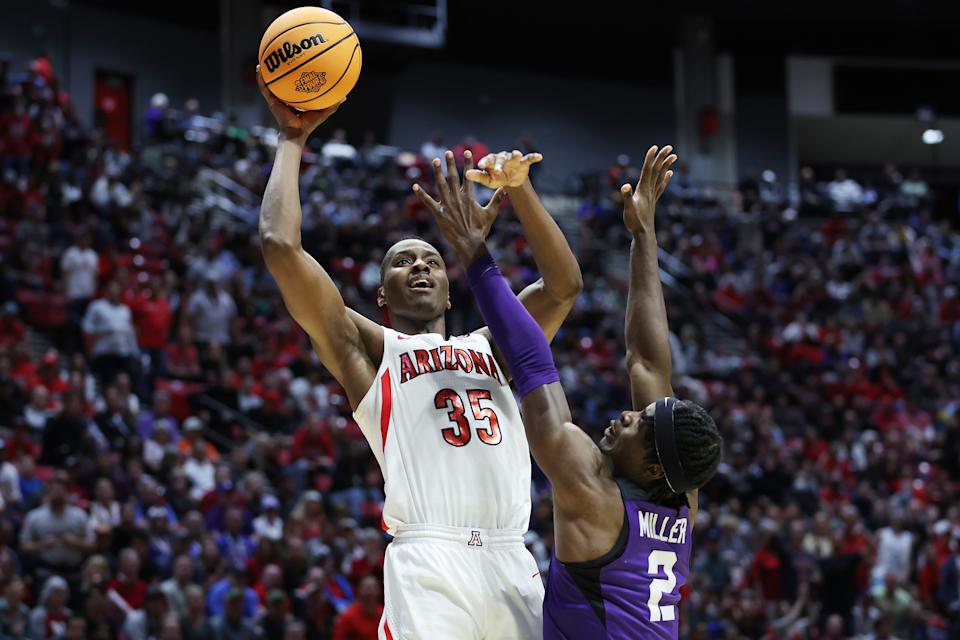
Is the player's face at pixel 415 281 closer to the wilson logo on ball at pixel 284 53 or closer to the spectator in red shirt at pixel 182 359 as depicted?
the wilson logo on ball at pixel 284 53

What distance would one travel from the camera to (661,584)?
409cm

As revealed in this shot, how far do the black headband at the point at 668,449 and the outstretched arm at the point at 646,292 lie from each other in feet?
2.05

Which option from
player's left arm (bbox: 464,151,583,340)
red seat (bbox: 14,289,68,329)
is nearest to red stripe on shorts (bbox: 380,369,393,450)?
player's left arm (bbox: 464,151,583,340)

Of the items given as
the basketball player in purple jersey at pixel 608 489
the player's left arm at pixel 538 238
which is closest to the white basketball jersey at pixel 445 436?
the player's left arm at pixel 538 238

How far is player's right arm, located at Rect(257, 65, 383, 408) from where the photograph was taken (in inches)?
175

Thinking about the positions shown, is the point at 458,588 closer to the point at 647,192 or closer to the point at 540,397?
the point at 540,397

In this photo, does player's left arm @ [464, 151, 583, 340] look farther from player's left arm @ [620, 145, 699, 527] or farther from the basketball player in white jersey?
player's left arm @ [620, 145, 699, 527]

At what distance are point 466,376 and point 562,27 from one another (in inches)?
995

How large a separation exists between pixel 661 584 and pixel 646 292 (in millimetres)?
1128

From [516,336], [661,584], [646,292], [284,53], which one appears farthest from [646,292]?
[284,53]

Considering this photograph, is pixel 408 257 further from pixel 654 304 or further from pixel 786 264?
pixel 786 264

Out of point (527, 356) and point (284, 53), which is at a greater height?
point (284, 53)

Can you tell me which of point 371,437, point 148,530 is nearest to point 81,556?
point 148,530

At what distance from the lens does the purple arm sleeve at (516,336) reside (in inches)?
161
